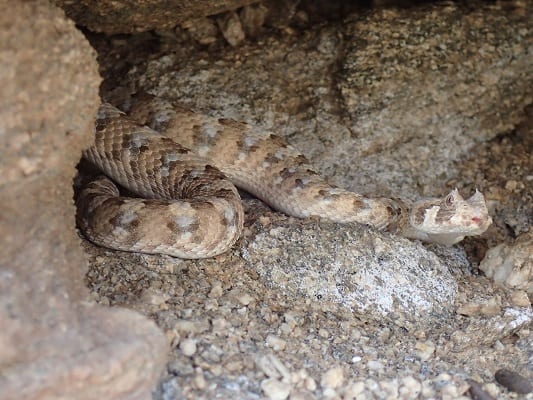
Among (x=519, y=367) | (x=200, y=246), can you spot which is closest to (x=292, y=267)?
(x=200, y=246)

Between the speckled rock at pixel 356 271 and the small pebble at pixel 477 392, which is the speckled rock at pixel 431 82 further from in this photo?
the small pebble at pixel 477 392

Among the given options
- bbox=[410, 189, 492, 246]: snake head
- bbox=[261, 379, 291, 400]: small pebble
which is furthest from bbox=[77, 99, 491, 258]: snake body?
bbox=[261, 379, 291, 400]: small pebble

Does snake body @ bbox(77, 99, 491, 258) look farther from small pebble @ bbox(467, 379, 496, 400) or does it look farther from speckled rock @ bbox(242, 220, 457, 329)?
small pebble @ bbox(467, 379, 496, 400)

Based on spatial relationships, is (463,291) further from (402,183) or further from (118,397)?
(118,397)

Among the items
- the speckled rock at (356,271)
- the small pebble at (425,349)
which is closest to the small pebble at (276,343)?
the speckled rock at (356,271)

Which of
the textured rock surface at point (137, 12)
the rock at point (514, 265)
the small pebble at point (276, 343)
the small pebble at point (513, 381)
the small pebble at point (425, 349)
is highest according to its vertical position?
the textured rock surface at point (137, 12)

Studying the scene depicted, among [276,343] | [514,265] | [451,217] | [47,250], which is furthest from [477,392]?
[47,250]
